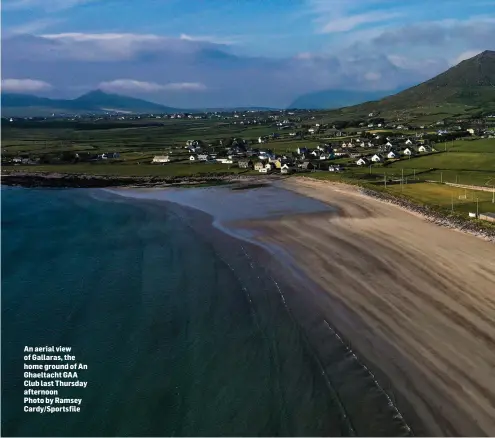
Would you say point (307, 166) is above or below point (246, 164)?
below

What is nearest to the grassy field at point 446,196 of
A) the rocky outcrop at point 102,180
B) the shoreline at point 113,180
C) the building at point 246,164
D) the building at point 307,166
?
the building at point 307,166

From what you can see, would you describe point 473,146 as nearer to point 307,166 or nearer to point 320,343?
point 307,166

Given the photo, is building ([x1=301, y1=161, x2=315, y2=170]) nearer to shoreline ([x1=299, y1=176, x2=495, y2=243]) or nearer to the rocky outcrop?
the rocky outcrop

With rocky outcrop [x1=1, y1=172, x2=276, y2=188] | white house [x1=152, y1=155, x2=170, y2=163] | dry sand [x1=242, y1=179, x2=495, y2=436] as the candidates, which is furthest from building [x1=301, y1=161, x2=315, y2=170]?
dry sand [x1=242, y1=179, x2=495, y2=436]

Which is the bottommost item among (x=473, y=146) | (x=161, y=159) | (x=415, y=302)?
(x=415, y=302)

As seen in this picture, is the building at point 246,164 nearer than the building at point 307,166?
No

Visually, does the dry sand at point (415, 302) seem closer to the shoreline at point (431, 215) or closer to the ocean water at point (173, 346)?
the shoreline at point (431, 215)

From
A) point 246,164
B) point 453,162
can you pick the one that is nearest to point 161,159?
point 246,164
